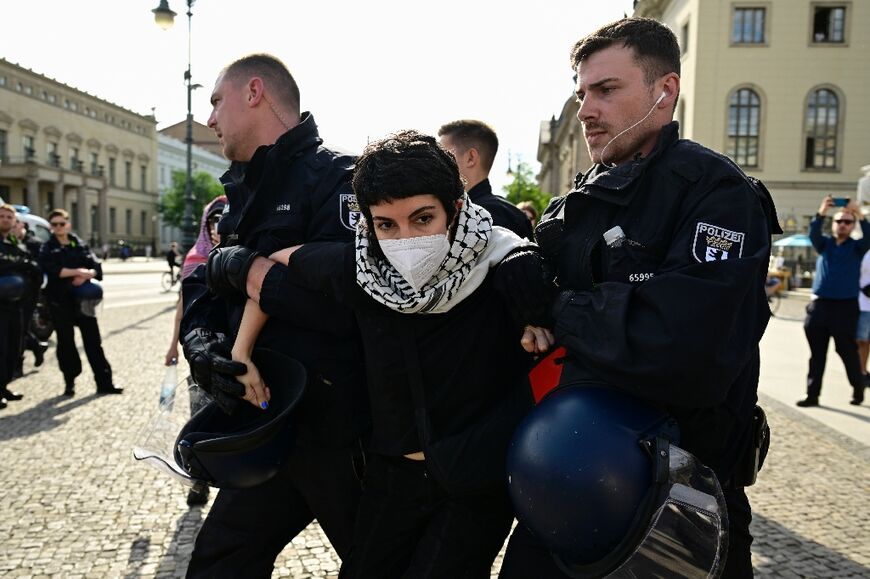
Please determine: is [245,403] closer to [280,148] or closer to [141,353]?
[280,148]

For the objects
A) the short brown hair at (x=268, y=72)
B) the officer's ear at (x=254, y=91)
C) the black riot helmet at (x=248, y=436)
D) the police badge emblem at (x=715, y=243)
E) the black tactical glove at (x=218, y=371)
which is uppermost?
the short brown hair at (x=268, y=72)

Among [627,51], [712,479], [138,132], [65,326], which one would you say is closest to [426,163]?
[627,51]

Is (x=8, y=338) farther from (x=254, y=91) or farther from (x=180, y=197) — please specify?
(x=180, y=197)

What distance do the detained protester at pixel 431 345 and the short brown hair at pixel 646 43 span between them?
570 mm

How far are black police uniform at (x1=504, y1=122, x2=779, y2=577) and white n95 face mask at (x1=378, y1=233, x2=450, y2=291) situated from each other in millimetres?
303

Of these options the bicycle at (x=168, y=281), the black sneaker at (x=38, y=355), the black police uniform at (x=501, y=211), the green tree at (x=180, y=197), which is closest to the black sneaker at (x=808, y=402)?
the black police uniform at (x=501, y=211)

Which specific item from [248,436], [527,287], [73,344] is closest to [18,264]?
[73,344]

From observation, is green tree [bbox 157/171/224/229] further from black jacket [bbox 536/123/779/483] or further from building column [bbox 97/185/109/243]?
black jacket [bbox 536/123/779/483]

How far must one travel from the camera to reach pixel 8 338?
7473mm

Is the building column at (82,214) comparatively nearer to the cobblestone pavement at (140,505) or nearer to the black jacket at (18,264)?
the black jacket at (18,264)

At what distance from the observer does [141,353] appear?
10.9 metres

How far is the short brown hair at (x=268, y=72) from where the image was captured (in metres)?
2.59

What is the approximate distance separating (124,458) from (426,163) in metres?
4.58

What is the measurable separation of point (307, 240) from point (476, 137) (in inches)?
84.3
